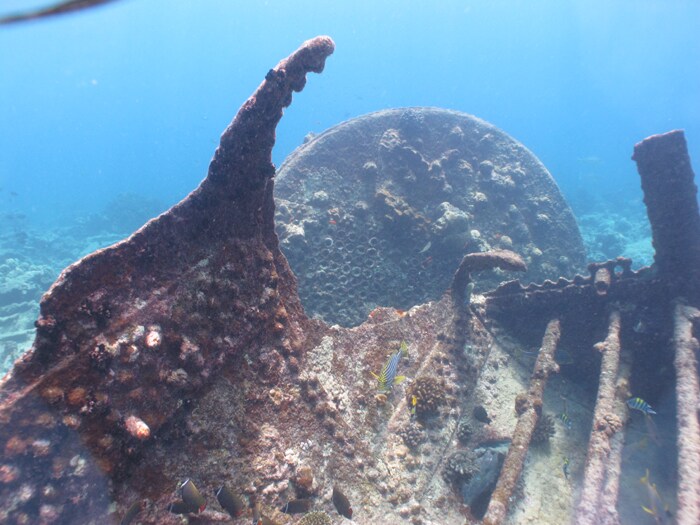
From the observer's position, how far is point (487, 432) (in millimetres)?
6395

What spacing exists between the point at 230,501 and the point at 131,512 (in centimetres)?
84

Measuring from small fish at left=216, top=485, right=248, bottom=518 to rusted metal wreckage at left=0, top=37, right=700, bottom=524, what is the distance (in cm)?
21

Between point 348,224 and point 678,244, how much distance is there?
757cm

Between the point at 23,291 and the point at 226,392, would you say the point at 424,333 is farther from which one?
the point at 23,291

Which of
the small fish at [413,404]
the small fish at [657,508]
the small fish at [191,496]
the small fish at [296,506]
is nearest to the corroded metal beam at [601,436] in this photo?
the small fish at [657,508]

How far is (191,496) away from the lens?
343 centimetres

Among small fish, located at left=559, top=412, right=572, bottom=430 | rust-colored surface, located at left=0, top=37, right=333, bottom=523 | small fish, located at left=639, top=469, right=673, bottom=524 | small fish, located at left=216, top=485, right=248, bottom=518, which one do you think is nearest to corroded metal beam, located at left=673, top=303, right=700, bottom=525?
small fish, located at left=639, top=469, right=673, bottom=524

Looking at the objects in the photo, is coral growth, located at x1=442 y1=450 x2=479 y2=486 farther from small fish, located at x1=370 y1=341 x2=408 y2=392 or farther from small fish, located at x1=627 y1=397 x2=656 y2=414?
small fish, located at x1=627 y1=397 x2=656 y2=414

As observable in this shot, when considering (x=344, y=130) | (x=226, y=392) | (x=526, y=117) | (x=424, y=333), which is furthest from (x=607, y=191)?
(x=526, y=117)

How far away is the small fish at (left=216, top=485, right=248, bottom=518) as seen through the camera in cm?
366

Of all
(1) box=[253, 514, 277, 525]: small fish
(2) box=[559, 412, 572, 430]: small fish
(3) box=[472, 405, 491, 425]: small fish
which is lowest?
(1) box=[253, 514, 277, 525]: small fish

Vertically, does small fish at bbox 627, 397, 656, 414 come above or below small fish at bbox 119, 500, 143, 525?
above

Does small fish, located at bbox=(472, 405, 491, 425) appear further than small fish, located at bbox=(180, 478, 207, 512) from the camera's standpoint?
Yes

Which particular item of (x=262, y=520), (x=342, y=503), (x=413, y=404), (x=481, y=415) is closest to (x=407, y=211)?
(x=481, y=415)
